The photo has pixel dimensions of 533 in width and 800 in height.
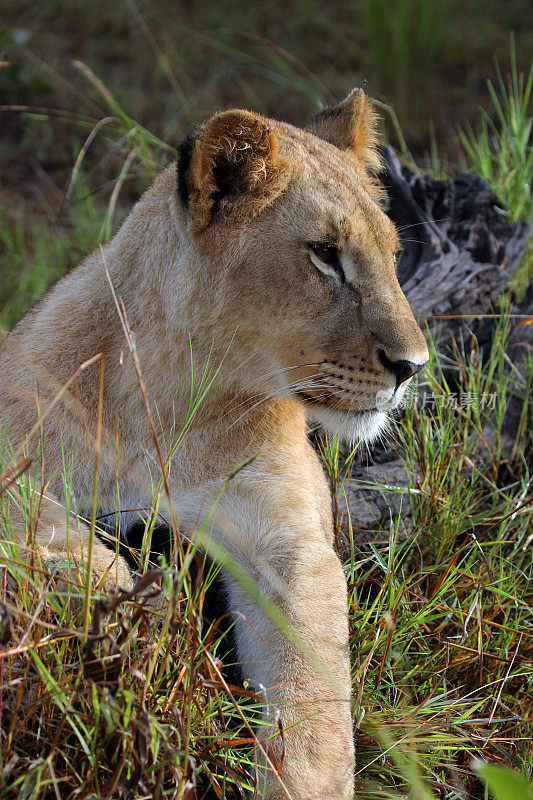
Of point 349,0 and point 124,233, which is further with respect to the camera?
point 349,0

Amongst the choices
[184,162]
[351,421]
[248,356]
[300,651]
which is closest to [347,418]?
[351,421]

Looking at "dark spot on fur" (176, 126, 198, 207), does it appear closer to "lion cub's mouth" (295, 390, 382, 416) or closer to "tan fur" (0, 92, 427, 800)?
"tan fur" (0, 92, 427, 800)

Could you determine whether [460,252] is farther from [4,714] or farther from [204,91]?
[204,91]

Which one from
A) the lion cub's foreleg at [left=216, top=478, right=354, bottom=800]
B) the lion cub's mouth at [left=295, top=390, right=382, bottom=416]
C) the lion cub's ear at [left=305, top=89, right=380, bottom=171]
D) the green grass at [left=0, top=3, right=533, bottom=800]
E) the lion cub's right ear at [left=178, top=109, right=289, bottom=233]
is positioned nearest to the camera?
the green grass at [left=0, top=3, right=533, bottom=800]

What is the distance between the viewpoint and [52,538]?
1.75 metres

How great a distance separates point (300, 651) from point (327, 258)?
901mm

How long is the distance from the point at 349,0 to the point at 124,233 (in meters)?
6.00

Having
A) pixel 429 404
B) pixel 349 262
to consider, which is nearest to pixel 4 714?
pixel 349 262

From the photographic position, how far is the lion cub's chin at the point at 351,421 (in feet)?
6.71

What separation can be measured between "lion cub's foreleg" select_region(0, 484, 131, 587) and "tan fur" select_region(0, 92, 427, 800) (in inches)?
1.5

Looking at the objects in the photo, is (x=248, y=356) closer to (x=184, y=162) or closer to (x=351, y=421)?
(x=351, y=421)

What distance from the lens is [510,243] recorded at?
11.5 ft

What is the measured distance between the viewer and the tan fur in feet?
6.36

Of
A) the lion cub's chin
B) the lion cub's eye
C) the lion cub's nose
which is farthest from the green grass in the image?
the lion cub's eye
